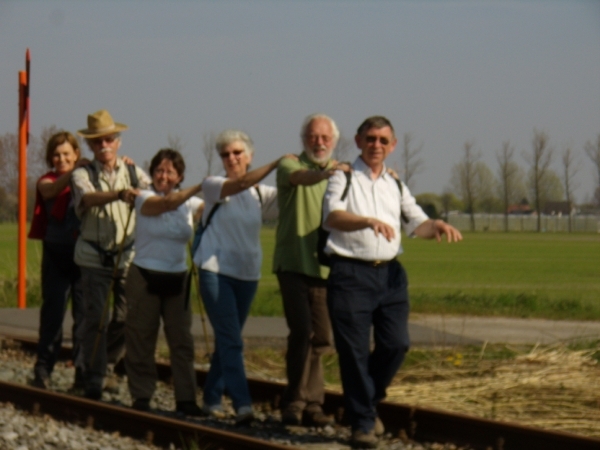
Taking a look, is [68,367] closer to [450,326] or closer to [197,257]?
[197,257]

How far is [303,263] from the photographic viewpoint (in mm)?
7488

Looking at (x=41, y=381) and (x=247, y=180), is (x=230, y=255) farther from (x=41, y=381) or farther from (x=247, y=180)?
(x=41, y=381)

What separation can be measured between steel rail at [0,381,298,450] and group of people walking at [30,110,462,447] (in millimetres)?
562

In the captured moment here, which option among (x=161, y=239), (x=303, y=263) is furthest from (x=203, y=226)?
(x=303, y=263)

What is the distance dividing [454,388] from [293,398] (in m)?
1.89

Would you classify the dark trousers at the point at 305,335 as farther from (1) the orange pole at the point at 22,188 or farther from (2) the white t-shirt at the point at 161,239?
(1) the orange pole at the point at 22,188

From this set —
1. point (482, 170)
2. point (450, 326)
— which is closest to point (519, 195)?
point (482, 170)

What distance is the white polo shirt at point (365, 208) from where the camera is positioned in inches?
273

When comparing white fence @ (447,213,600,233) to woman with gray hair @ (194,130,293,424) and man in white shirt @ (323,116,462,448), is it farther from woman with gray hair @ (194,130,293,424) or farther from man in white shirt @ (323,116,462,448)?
man in white shirt @ (323,116,462,448)

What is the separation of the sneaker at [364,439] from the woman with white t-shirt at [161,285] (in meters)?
1.80

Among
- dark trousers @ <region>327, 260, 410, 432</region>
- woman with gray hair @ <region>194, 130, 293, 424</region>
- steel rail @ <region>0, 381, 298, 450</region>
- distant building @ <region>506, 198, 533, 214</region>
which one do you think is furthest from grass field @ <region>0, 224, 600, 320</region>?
distant building @ <region>506, 198, 533, 214</region>

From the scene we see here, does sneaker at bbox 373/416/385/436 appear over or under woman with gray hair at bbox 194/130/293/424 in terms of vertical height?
under

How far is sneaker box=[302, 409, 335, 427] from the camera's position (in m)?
7.84

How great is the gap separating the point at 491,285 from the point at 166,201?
21.5 m
